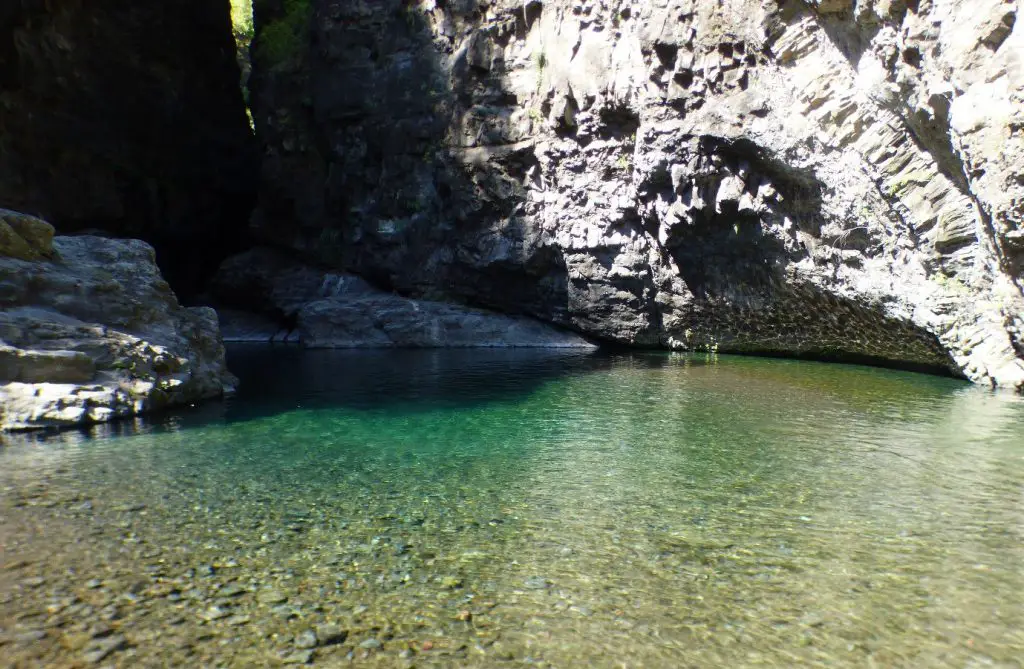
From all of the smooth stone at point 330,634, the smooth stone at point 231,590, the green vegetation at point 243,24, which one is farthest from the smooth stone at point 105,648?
the green vegetation at point 243,24

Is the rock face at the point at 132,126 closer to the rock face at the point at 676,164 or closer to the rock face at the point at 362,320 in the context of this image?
the rock face at the point at 676,164

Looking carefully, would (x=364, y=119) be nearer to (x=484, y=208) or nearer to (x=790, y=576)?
(x=484, y=208)

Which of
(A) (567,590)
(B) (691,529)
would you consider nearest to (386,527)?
(A) (567,590)

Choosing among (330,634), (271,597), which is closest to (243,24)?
(271,597)

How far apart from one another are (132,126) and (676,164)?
18979 millimetres

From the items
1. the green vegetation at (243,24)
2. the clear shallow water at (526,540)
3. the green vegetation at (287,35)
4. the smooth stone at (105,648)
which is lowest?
the smooth stone at (105,648)

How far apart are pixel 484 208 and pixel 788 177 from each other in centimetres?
1012

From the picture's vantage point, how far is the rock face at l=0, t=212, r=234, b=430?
9867 mm

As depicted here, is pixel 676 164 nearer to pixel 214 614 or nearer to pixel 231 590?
pixel 231 590

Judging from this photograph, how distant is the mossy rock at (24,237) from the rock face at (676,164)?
1282 cm

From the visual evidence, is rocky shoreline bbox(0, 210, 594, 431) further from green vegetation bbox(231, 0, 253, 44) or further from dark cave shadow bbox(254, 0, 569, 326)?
green vegetation bbox(231, 0, 253, 44)

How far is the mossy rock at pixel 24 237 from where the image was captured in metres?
11.1

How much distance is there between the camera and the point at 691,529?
566cm

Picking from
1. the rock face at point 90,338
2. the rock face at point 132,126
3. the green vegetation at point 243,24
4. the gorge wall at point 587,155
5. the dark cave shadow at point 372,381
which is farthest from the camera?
the green vegetation at point 243,24
